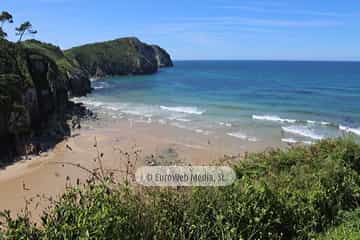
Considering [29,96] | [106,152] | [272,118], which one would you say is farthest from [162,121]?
[29,96]

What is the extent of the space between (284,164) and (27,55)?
28.9 meters

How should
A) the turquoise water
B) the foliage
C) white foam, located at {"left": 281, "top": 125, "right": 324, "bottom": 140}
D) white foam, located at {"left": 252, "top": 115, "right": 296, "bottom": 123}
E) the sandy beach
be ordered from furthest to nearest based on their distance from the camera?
the foliage → white foam, located at {"left": 252, "top": 115, "right": 296, "bottom": 123} → the turquoise water → white foam, located at {"left": 281, "top": 125, "right": 324, "bottom": 140} → the sandy beach

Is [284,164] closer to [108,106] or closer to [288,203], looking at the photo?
[288,203]

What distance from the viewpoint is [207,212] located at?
4680 millimetres

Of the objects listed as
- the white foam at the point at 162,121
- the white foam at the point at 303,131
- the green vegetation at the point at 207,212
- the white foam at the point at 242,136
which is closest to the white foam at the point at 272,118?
the white foam at the point at 303,131

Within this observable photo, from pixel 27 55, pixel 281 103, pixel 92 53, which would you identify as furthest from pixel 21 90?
pixel 92 53

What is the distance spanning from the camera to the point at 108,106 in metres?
41.0

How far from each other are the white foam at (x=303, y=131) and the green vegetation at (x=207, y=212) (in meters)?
19.6

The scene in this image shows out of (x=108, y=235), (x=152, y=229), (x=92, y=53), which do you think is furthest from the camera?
(x=92, y=53)

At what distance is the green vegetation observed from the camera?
3867 millimetres

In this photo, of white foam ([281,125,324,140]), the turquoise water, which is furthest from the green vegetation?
white foam ([281,125,324,140])

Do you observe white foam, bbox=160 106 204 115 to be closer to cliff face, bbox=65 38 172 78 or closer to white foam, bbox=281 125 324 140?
white foam, bbox=281 125 324 140

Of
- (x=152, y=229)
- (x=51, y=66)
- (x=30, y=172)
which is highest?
(x=51, y=66)

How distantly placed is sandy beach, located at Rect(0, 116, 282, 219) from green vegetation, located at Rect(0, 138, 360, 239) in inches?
354
